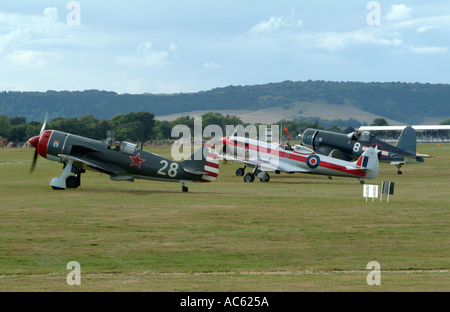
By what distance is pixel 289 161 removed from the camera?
27.5 metres

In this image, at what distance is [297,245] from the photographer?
11055 mm

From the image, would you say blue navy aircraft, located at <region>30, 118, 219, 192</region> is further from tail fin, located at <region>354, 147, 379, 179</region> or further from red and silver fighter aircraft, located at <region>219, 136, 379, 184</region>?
tail fin, located at <region>354, 147, 379, 179</region>

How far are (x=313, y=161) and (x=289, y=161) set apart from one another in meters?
1.41

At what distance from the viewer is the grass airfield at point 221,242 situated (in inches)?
312

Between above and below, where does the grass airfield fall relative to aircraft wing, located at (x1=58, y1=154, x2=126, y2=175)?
below

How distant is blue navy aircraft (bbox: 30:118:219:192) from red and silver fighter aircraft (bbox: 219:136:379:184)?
24.1 ft

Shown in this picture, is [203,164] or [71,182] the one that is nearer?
[203,164]

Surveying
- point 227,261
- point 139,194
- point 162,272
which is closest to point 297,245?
point 227,261

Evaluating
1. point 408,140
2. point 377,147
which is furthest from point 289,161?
point 408,140

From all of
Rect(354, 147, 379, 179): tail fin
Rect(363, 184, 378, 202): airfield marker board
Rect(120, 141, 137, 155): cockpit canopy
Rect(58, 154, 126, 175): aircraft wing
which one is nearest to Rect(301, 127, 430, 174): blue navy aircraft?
Rect(354, 147, 379, 179): tail fin

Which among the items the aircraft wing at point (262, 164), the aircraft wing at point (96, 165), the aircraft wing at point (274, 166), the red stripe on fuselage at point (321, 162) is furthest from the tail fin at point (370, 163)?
the aircraft wing at point (96, 165)

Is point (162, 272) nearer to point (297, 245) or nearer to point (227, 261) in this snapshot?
point (227, 261)

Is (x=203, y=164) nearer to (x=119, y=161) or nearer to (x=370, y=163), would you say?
(x=119, y=161)

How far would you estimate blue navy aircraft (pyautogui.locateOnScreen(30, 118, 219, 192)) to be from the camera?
811 inches
